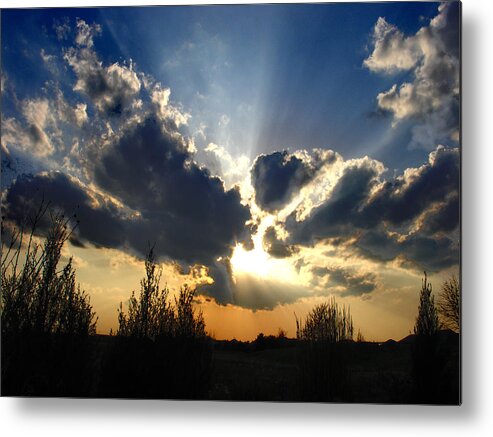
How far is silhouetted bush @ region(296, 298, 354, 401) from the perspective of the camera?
17.6ft

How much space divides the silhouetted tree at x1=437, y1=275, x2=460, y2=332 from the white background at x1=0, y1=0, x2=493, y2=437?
7 cm

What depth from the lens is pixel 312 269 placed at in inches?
217

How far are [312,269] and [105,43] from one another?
2699mm

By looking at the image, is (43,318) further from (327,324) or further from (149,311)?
(327,324)

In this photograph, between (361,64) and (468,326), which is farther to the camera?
(361,64)

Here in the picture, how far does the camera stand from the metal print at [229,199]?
539 cm

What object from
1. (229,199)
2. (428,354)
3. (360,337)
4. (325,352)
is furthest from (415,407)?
(229,199)

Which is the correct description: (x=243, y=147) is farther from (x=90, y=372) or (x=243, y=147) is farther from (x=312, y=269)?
(x=90, y=372)

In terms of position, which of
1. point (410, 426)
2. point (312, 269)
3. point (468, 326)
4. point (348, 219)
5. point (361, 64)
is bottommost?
point (410, 426)

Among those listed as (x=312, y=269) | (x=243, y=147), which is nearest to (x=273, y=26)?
(x=243, y=147)

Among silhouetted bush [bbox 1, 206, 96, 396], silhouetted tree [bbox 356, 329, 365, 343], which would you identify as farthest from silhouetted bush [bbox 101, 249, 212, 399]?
silhouetted tree [bbox 356, 329, 365, 343]

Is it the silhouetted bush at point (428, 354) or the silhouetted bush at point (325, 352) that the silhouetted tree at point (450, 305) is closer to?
the silhouetted bush at point (428, 354)

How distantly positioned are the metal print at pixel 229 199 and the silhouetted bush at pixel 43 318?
17 millimetres

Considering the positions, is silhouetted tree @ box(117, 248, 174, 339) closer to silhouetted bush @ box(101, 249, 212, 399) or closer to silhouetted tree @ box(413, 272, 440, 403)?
silhouetted bush @ box(101, 249, 212, 399)
